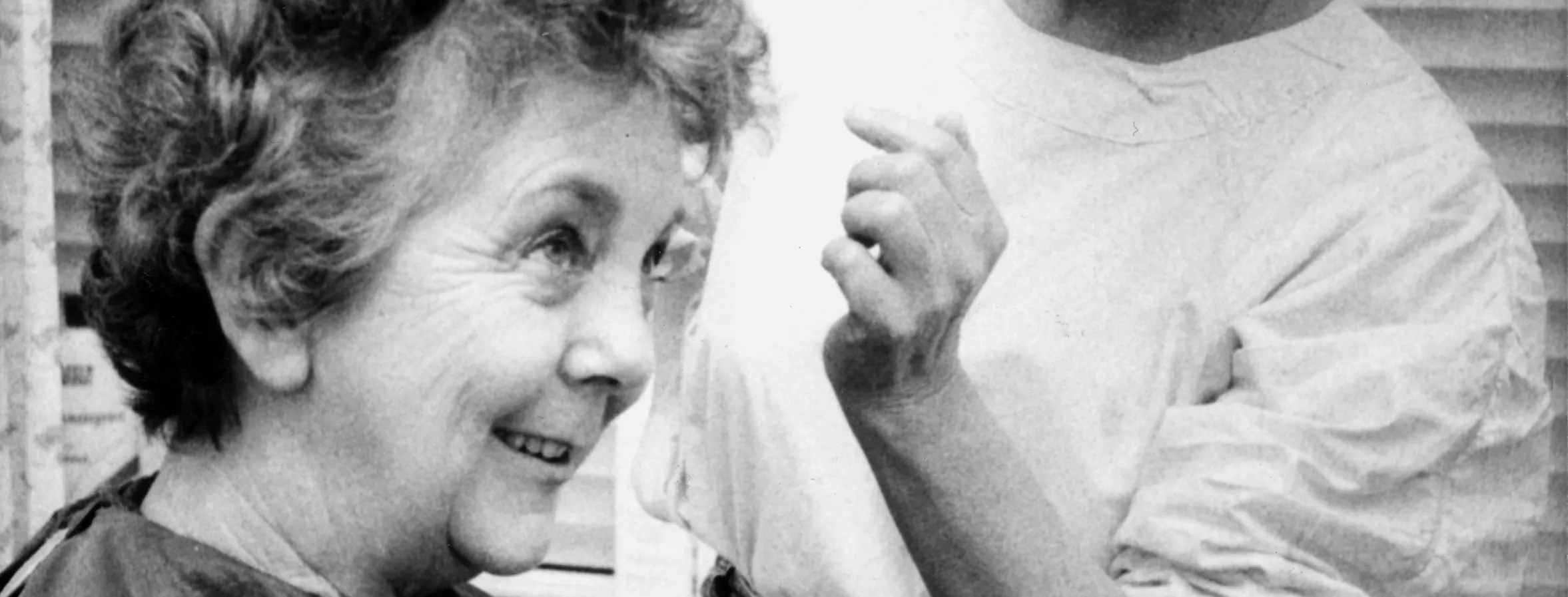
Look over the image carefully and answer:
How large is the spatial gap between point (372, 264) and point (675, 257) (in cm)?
25

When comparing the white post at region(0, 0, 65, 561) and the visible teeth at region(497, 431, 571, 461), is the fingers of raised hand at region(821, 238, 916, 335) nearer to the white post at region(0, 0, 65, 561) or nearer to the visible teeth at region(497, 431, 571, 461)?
the visible teeth at region(497, 431, 571, 461)

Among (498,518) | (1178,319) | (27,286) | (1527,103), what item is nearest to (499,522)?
(498,518)

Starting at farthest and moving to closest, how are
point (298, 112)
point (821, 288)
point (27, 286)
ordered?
point (27, 286) → point (821, 288) → point (298, 112)

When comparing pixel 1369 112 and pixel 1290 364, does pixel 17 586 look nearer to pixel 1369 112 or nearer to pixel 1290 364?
pixel 1290 364

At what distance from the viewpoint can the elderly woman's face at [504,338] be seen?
92 centimetres

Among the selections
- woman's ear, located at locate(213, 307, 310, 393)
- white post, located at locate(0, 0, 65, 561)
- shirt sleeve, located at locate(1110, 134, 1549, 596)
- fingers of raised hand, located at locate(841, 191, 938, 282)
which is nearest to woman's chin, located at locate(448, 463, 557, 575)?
woman's ear, located at locate(213, 307, 310, 393)

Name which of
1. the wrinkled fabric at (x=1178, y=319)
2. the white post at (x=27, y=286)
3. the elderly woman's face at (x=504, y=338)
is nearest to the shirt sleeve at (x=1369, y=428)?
the wrinkled fabric at (x=1178, y=319)

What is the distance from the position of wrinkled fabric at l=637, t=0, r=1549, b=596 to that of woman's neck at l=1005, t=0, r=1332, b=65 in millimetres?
11

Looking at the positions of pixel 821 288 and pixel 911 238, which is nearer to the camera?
pixel 911 238

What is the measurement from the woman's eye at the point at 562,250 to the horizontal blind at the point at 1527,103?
1.77ft

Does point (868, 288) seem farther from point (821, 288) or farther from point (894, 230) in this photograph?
point (821, 288)

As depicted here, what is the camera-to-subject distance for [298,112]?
2.92ft

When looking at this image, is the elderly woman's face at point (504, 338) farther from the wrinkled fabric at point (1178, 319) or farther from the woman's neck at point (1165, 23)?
the woman's neck at point (1165, 23)

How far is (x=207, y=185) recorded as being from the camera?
2.96 feet
